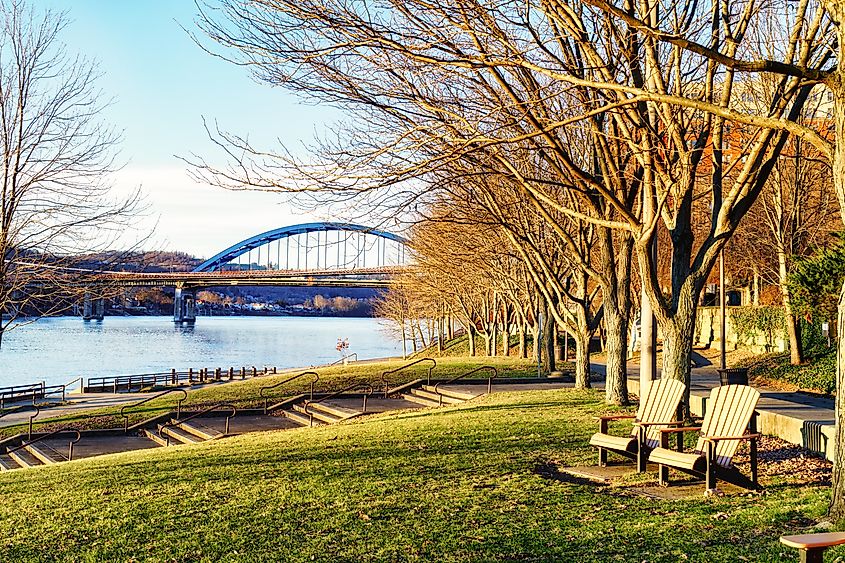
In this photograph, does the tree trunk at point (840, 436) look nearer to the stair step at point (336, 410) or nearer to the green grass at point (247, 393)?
the stair step at point (336, 410)

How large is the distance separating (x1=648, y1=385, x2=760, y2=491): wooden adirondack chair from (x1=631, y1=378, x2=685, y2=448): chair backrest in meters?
0.66

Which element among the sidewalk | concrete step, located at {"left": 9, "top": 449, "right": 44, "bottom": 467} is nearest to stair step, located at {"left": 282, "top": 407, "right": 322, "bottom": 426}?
concrete step, located at {"left": 9, "top": 449, "right": 44, "bottom": 467}

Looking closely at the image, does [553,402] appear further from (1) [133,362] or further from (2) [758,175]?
(1) [133,362]

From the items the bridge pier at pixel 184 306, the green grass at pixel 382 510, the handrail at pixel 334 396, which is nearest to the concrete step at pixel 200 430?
the handrail at pixel 334 396

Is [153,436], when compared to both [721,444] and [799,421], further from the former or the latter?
[721,444]

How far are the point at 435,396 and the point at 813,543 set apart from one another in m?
17.2

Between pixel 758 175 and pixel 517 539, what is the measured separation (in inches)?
251

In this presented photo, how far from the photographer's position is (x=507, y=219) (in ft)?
62.2

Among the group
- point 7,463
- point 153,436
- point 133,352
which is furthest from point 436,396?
point 133,352

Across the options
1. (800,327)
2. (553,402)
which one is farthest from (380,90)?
(800,327)

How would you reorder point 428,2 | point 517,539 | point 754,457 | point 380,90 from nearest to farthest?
point 517,539 → point 754,457 → point 428,2 → point 380,90

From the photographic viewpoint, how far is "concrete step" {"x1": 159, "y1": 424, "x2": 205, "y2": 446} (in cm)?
1805

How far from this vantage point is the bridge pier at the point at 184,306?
87.0 meters

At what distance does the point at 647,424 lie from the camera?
9078 millimetres
